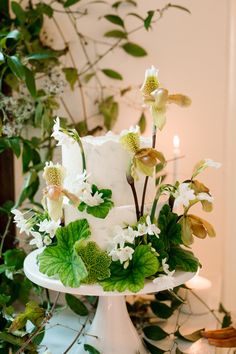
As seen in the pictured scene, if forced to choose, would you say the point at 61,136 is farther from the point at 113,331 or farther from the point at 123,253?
the point at 113,331

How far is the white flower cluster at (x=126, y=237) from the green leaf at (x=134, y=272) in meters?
0.01

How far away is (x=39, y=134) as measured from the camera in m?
1.09

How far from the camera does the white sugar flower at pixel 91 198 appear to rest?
Result: 2.00 ft

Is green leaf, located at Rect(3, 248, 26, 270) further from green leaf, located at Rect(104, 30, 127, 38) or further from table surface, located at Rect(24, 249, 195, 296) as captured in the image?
green leaf, located at Rect(104, 30, 127, 38)

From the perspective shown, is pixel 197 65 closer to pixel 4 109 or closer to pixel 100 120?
pixel 100 120

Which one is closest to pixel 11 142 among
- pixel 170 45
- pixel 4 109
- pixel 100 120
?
pixel 4 109

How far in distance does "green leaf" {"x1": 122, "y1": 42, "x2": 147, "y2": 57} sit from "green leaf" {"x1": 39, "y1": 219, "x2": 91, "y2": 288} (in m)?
0.55

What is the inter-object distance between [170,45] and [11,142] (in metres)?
0.45

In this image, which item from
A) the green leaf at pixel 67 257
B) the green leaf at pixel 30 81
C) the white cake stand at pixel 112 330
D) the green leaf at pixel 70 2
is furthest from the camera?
the green leaf at pixel 70 2

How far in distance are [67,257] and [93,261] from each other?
0.04m

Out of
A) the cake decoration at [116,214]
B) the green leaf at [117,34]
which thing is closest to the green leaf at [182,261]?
the cake decoration at [116,214]

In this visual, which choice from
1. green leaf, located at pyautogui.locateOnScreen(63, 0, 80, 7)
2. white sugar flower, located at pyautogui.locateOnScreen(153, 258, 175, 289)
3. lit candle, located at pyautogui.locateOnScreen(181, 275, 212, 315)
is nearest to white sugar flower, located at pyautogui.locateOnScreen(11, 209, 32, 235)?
white sugar flower, located at pyautogui.locateOnScreen(153, 258, 175, 289)

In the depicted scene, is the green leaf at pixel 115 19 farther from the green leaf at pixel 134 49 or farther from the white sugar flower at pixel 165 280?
the white sugar flower at pixel 165 280

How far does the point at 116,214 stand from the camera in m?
0.63
